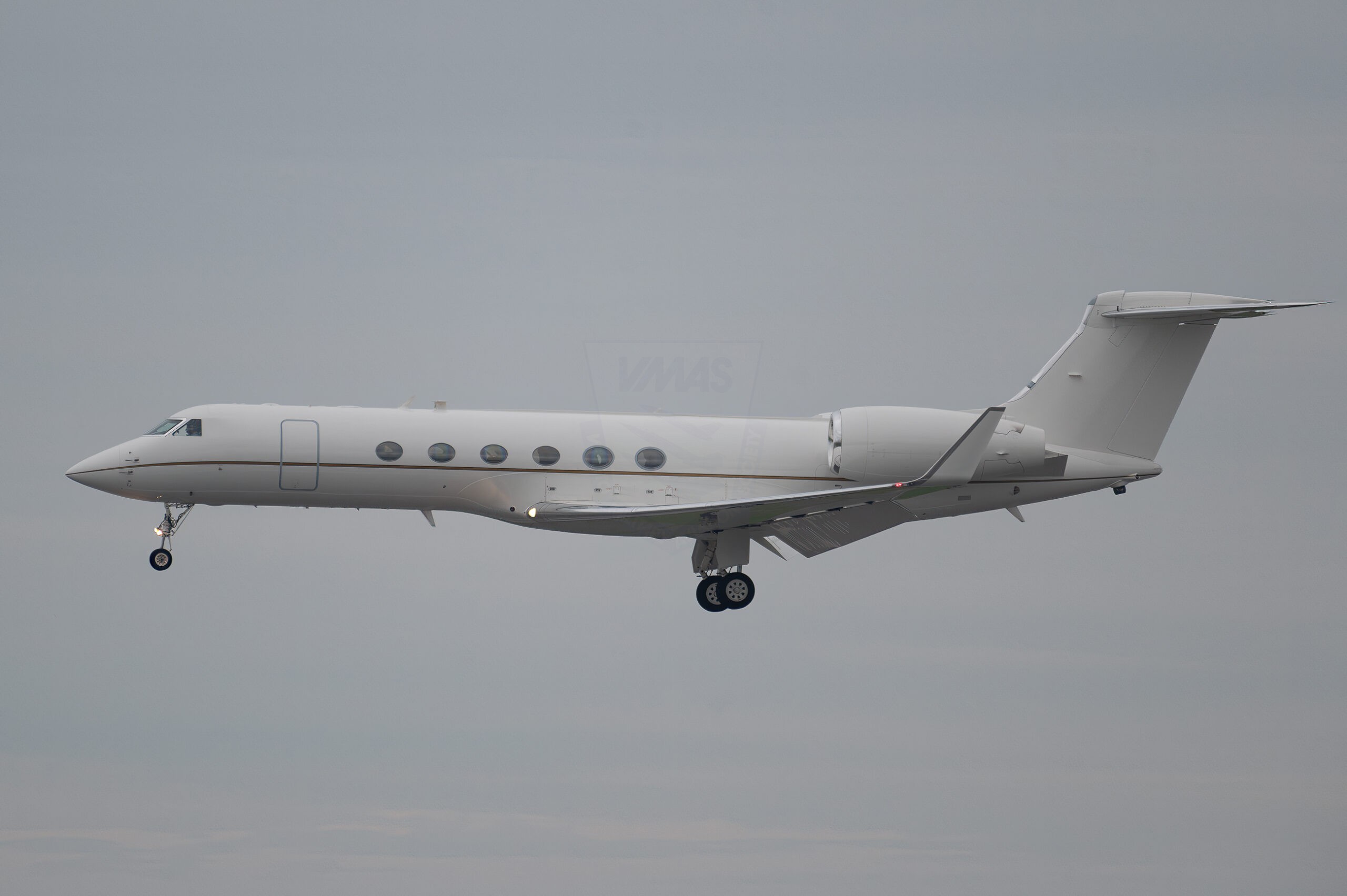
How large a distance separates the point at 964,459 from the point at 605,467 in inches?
276

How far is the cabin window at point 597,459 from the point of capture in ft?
84.4

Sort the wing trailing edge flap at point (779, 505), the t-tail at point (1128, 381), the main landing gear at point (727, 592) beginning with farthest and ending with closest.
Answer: the t-tail at point (1128, 381) → the main landing gear at point (727, 592) → the wing trailing edge flap at point (779, 505)

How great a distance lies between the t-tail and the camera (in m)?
27.4

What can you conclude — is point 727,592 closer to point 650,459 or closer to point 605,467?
point 650,459

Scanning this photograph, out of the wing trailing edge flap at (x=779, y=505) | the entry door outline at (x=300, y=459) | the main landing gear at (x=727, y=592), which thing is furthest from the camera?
the main landing gear at (x=727, y=592)

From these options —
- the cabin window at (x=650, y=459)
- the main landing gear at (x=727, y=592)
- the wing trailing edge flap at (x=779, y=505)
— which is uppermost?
the cabin window at (x=650, y=459)

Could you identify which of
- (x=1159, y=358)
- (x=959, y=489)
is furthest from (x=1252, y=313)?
(x=959, y=489)

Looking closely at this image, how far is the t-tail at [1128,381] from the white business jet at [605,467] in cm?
68

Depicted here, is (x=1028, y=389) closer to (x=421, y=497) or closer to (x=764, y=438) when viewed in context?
(x=764, y=438)

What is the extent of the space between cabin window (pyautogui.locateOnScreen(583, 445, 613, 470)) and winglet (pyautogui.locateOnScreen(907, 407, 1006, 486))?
6.16m

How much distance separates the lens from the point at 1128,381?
27.4 m

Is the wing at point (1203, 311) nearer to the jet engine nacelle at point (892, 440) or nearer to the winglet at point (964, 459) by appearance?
the jet engine nacelle at point (892, 440)

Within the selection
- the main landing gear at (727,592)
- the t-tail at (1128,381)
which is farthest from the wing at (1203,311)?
the main landing gear at (727,592)

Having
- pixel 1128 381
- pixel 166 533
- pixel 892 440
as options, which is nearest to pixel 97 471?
pixel 166 533
